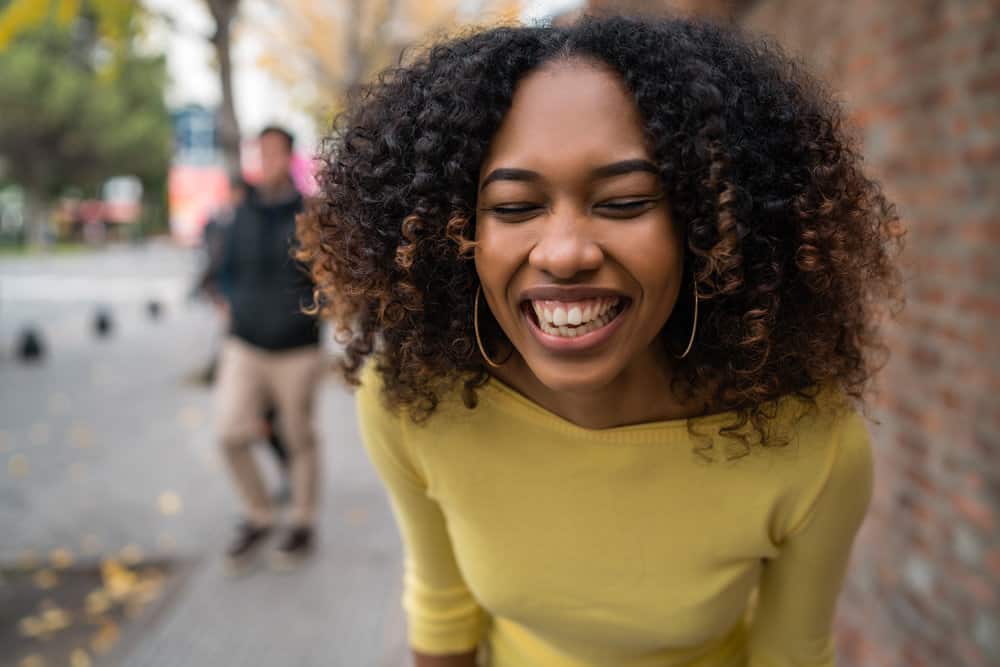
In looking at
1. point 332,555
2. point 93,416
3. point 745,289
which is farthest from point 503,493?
point 93,416

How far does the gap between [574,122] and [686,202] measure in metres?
0.20

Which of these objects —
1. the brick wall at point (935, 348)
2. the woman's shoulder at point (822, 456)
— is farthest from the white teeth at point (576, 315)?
the brick wall at point (935, 348)

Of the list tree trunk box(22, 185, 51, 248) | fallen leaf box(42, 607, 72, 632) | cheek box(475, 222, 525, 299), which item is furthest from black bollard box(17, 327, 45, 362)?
tree trunk box(22, 185, 51, 248)

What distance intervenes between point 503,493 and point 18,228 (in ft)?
150

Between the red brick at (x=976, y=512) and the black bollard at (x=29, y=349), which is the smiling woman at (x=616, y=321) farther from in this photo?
the black bollard at (x=29, y=349)

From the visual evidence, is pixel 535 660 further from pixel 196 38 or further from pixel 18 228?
pixel 18 228

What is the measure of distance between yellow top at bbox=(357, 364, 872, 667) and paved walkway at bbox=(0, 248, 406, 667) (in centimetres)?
224

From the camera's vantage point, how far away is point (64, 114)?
31.0 meters

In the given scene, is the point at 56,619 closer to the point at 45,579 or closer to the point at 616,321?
the point at 45,579

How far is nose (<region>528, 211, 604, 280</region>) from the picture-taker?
1196 mm

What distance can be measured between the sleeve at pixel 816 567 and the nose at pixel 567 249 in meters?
0.54

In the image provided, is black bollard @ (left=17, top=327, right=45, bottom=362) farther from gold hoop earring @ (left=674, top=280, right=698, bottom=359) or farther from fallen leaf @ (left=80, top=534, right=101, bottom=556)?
gold hoop earring @ (left=674, top=280, right=698, bottom=359)

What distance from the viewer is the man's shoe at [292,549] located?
14.3 ft

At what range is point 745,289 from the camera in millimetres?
1292
